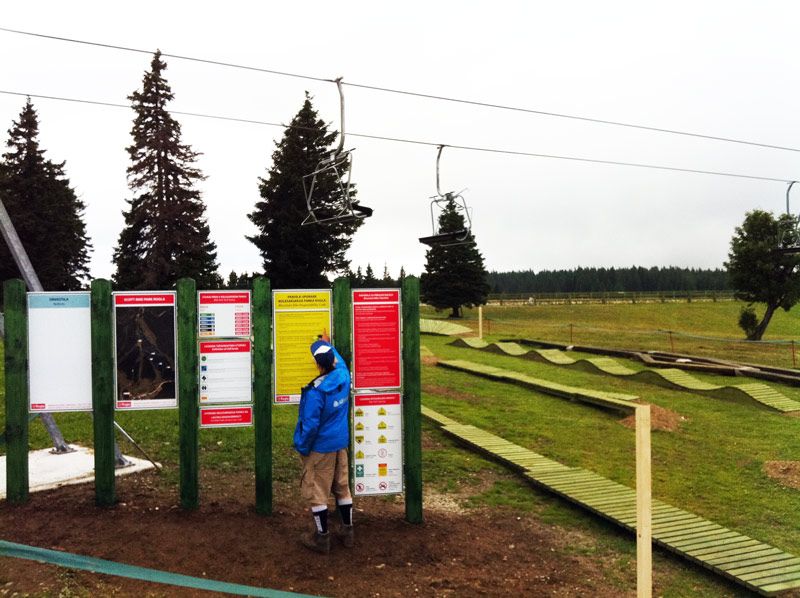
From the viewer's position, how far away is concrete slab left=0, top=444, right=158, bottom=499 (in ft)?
26.3

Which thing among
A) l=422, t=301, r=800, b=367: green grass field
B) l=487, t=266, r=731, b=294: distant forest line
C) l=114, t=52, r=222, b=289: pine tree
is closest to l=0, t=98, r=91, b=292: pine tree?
l=114, t=52, r=222, b=289: pine tree

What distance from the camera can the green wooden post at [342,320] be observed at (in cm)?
718

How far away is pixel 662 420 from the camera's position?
13820mm

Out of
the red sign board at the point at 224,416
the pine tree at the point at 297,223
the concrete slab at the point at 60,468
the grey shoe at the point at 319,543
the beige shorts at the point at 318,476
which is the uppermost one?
the pine tree at the point at 297,223

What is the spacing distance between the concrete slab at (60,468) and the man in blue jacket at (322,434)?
11.4 ft

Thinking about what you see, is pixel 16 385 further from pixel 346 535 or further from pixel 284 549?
pixel 346 535

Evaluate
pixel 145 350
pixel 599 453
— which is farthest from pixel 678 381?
pixel 145 350

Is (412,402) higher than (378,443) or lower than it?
higher

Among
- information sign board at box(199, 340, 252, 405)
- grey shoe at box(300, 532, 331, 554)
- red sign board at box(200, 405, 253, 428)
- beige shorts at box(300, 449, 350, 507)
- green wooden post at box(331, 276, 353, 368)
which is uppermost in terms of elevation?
green wooden post at box(331, 276, 353, 368)

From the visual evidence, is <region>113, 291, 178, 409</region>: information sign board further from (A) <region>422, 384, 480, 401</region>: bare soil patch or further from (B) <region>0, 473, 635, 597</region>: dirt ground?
(A) <region>422, 384, 480, 401</region>: bare soil patch

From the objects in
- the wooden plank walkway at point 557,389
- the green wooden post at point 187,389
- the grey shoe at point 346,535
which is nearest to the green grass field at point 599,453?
the wooden plank walkway at point 557,389

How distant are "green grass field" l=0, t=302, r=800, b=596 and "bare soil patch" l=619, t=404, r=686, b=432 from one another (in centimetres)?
22

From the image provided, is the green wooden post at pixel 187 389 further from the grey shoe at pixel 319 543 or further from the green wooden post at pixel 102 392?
the grey shoe at pixel 319 543

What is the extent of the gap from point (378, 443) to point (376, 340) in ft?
3.80
